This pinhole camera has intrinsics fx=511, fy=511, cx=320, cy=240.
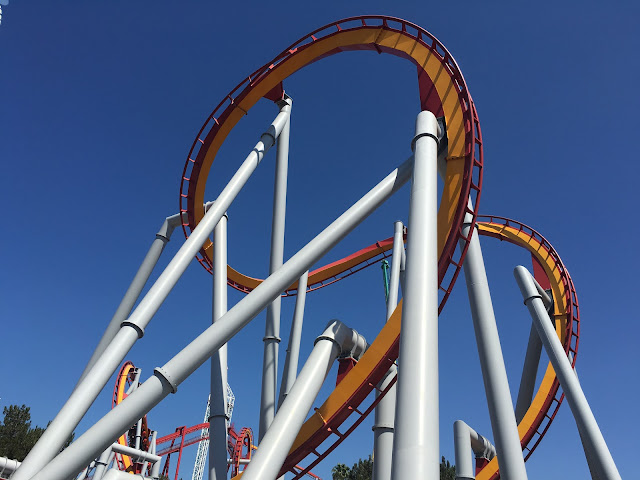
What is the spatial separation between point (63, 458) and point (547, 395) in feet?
35.2

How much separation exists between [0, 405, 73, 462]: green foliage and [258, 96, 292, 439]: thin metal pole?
15.9 meters

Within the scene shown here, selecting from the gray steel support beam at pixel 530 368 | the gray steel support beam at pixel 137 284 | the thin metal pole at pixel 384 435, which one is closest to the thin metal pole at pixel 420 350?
the thin metal pole at pixel 384 435

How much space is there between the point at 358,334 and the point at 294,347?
1669 millimetres

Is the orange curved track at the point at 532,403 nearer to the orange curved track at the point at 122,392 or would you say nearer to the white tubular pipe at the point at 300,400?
the white tubular pipe at the point at 300,400

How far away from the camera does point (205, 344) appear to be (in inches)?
219

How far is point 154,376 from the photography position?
534 centimetres

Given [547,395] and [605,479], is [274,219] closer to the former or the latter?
[605,479]

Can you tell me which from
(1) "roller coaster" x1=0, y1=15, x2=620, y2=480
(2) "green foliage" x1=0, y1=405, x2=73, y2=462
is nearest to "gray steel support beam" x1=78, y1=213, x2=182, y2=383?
(1) "roller coaster" x1=0, y1=15, x2=620, y2=480

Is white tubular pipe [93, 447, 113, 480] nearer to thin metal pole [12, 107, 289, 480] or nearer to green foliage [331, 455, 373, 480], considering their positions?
thin metal pole [12, 107, 289, 480]

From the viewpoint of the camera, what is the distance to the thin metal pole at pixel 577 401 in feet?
25.3

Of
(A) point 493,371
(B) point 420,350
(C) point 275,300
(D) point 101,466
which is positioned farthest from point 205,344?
(D) point 101,466

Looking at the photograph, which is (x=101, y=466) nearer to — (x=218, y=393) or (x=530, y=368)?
(x=218, y=393)

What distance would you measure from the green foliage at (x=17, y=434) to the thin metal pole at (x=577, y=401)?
19023 mm

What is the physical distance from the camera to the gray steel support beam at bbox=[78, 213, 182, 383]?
26.0 feet
